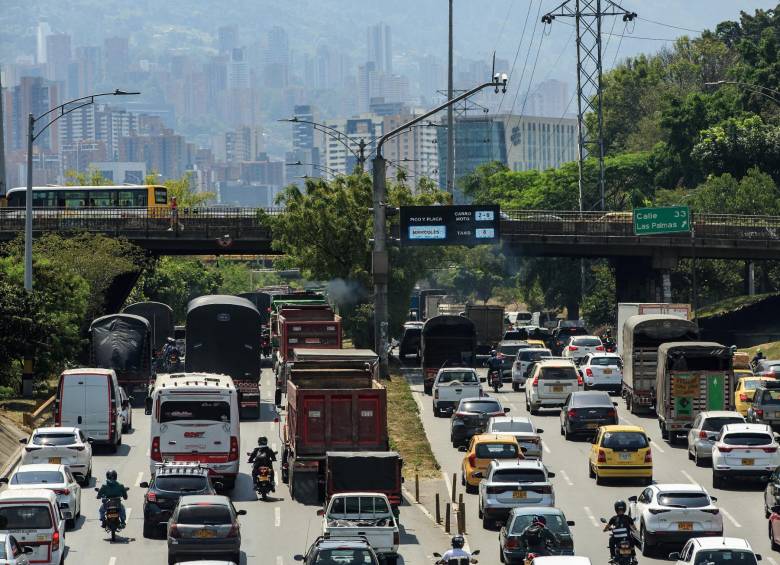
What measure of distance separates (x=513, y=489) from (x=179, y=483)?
21.4 feet

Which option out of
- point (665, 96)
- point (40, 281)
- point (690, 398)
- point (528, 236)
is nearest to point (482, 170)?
point (665, 96)

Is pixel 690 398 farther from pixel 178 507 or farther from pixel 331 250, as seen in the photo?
pixel 331 250

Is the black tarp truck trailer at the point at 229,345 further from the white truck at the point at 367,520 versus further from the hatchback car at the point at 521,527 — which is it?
the hatchback car at the point at 521,527

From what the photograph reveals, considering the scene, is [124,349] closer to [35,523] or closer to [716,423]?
[716,423]

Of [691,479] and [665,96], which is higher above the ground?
[665,96]

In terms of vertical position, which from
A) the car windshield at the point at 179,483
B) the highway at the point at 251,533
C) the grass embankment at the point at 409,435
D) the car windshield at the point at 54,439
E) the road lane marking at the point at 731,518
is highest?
the car windshield at the point at 54,439

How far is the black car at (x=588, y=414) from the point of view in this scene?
4756 cm

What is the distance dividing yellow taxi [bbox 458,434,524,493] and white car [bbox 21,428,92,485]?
8.90m

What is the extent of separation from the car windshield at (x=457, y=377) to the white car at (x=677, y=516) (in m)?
23.5

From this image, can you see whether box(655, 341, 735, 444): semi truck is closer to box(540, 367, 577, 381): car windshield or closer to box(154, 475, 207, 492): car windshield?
box(540, 367, 577, 381): car windshield

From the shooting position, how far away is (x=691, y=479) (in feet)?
132

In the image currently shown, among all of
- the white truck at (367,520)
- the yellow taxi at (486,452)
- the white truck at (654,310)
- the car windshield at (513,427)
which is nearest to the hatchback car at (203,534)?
the white truck at (367,520)

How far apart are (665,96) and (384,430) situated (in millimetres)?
132867

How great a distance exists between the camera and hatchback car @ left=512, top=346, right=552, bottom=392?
63594 millimetres
